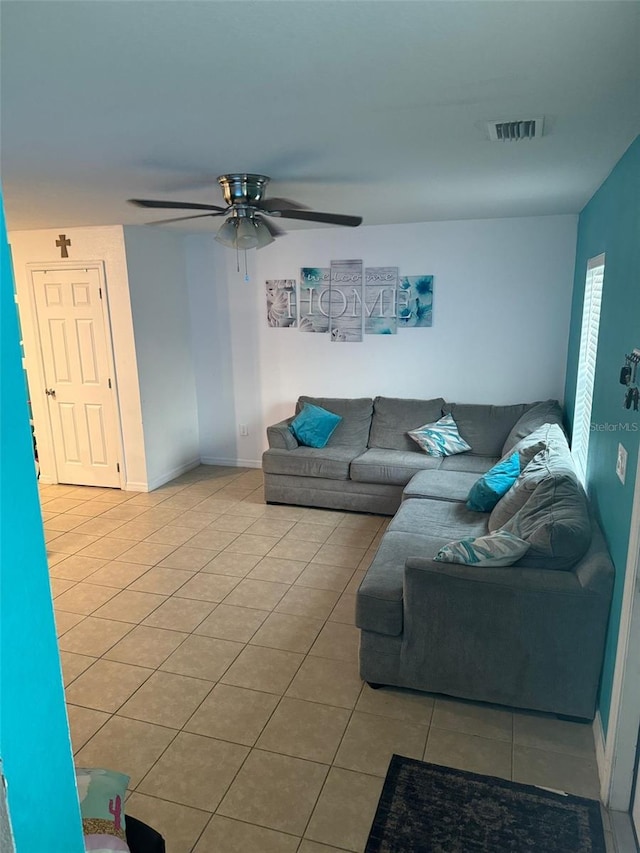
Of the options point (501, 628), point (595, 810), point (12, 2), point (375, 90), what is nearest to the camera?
point (12, 2)

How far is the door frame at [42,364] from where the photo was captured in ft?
17.4

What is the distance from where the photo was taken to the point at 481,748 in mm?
2420

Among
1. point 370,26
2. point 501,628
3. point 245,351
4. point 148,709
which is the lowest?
point 148,709

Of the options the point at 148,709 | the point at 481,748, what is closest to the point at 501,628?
→ the point at 481,748

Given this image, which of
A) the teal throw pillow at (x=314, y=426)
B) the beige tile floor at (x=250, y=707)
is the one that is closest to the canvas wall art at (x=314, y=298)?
the teal throw pillow at (x=314, y=426)

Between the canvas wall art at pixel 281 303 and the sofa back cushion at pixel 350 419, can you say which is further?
the canvas wall art at pixel 281 303

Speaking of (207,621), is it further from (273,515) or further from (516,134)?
(516,134)

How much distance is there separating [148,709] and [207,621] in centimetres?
75

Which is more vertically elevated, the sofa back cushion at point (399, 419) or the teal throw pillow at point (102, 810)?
the sofa back cushion at point (399, 419)

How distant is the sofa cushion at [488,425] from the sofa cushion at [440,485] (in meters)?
0.58

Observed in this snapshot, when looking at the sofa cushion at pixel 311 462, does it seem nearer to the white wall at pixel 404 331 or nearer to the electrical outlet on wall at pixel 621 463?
the white wall at pixel 404 331

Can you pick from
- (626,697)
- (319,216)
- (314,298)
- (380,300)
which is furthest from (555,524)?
(314,298)

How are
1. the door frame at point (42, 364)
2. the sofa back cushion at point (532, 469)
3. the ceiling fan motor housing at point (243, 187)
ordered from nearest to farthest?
the ceiling fan motor housing at point (243, 187) → the sofa back cushion at point (532, 469) → the door frame at point (42, 364)

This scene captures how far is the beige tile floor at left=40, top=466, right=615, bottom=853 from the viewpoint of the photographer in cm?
217
